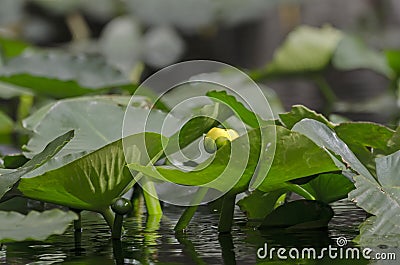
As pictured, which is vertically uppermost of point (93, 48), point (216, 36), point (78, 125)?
point (216, 36)

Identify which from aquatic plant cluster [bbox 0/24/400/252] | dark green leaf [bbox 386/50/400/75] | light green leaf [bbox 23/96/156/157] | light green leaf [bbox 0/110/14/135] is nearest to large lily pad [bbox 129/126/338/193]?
aquatic plant cluster [bbox 0/24/400/252]

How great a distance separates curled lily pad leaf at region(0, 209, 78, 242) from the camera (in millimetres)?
354

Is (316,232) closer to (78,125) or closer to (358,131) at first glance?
(358,131)

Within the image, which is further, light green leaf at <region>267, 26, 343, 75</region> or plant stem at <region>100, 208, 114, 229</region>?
light green leaf at <region>267, 26, 343, 75</region>

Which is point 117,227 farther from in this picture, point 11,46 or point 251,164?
point 11,46

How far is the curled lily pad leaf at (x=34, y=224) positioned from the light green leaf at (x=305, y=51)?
101 centimetres

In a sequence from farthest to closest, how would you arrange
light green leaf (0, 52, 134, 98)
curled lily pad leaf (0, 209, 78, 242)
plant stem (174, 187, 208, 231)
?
light green leaf (0, 52, 134, 98), plant stem (174, 187, 208, 231), curled lily pad leaf (0, 209, 78, 242)

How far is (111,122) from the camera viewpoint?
1.81 feet

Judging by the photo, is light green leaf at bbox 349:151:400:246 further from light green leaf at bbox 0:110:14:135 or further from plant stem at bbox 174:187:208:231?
light green leaf at bbox 0:110:14:135

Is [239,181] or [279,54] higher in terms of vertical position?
[279,54]

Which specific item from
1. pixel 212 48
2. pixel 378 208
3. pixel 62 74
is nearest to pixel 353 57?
pixel 62 74

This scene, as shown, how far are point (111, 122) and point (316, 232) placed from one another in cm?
17

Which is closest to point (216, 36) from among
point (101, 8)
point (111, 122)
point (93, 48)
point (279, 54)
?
point (101, 8)

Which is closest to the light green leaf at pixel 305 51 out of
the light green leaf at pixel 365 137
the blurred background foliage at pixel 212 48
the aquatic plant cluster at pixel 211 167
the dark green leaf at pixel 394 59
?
the blurred background foliage at pixel 212 48
